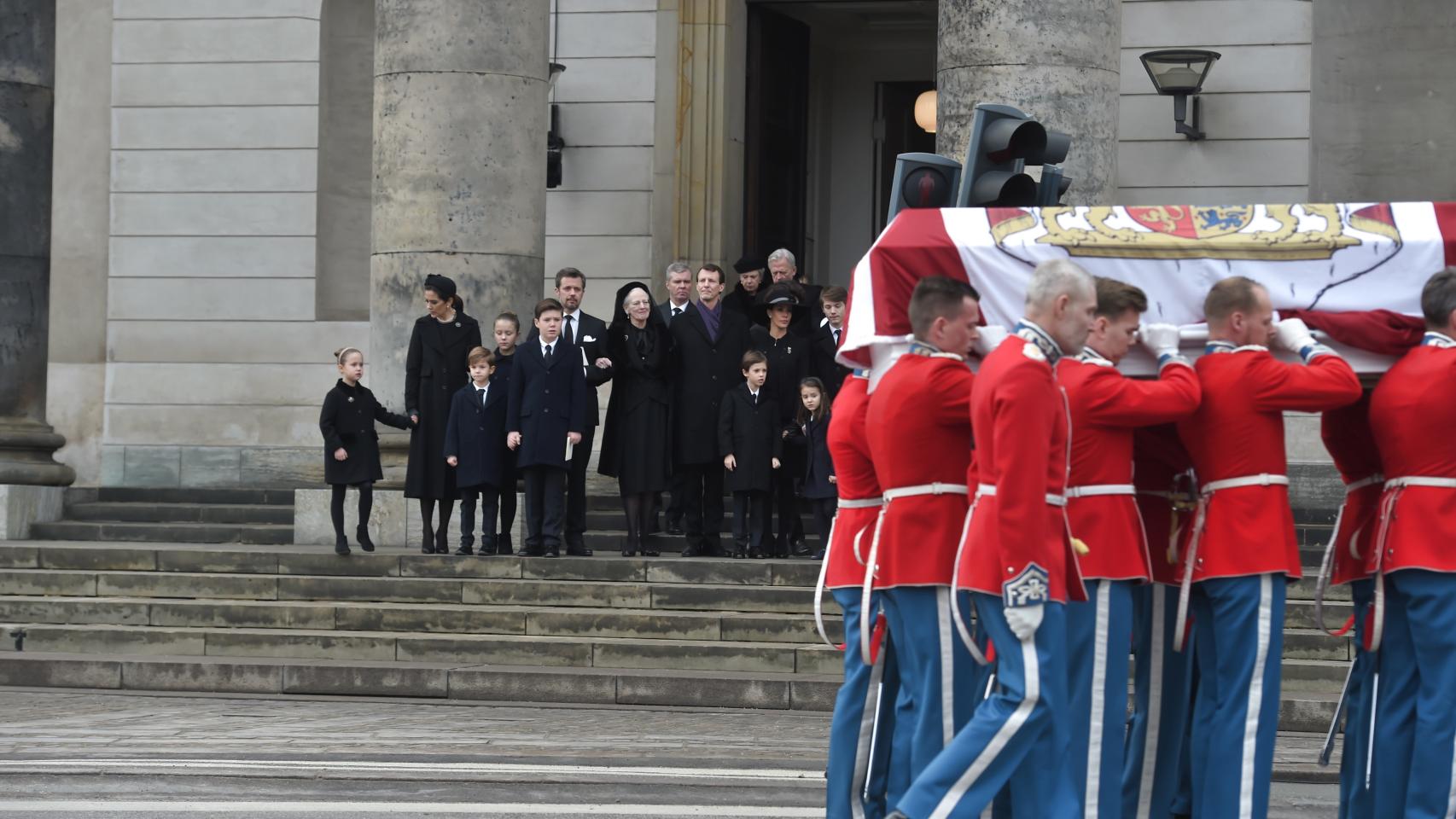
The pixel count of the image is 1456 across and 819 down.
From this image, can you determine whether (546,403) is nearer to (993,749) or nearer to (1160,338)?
(1160,338)

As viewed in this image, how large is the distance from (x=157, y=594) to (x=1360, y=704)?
9378 millimetres

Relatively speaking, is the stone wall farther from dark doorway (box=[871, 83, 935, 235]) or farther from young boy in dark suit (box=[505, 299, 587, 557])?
young boy in dark suit (box=[505, 299, 587, 557])

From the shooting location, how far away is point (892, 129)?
23.0 meters

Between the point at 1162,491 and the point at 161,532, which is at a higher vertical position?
the point at 1162,491

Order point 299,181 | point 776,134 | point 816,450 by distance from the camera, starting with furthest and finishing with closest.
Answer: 1. point 299,181
2. point 776,134
3. point 816,450

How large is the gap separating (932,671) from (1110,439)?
98 cm

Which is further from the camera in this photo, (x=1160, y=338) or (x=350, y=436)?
(x=350, y=436)

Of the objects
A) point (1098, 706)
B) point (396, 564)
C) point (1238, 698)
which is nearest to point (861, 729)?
point (1098, 706)

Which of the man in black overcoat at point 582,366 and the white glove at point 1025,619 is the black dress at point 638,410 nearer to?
the man in black overcoat at point 582,366

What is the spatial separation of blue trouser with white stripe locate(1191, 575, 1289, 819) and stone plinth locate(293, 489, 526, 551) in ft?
30.5

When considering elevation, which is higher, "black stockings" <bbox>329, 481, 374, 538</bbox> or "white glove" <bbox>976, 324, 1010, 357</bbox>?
"white glove" <bbox>976, 324, 1010, 357</bbox>

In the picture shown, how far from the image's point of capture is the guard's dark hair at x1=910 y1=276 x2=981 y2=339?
24.8 ft

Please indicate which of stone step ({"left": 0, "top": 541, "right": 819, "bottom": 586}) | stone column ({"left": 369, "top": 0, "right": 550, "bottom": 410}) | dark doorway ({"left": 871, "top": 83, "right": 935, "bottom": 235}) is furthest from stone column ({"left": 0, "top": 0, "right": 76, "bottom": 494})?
dark doorway ({"left": 871, "top": 83, "right": 935, "bottom": 235})

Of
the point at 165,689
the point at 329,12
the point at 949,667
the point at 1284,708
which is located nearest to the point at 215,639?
the point at 165,689
